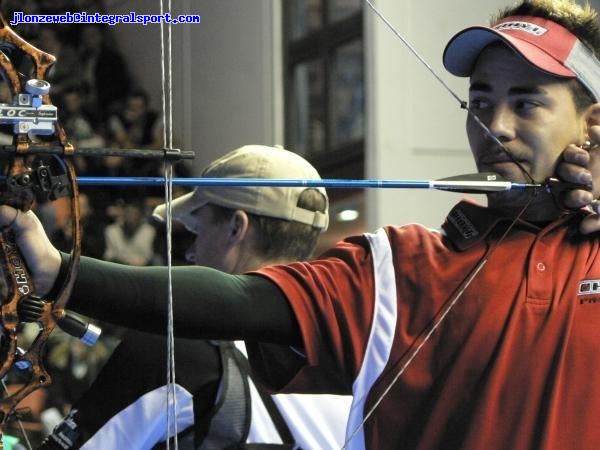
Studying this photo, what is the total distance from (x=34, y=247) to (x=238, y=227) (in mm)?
661

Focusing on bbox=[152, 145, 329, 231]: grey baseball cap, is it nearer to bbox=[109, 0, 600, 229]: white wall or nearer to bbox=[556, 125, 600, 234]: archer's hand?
bbox=[109, 0, 600, 229]: white wall

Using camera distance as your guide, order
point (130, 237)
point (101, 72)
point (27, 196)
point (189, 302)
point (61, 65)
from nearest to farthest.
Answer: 1. point (27, 196)
2. point (189, 302)
3. point (101, 72)
4. point (61, 65)
5. point (130, 237)

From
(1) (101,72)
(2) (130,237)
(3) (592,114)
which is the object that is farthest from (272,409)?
(2) (130,237)

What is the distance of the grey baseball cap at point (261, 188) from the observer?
1807 millimetres

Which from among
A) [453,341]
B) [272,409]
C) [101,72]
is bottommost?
[272,409]

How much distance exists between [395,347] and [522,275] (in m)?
0.14

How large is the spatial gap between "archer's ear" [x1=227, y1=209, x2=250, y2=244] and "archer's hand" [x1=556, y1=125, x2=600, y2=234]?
51 centimetres

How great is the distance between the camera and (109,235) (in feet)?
8.05

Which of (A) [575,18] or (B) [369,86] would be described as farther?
(B) [369,86]

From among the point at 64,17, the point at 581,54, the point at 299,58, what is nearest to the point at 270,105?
the point at 299,58

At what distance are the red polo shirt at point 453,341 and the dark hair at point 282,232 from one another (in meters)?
0.41

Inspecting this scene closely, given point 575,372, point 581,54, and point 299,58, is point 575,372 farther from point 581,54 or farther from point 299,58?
point 299,58

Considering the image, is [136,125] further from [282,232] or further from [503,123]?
[503,123]

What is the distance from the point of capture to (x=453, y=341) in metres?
1.39
